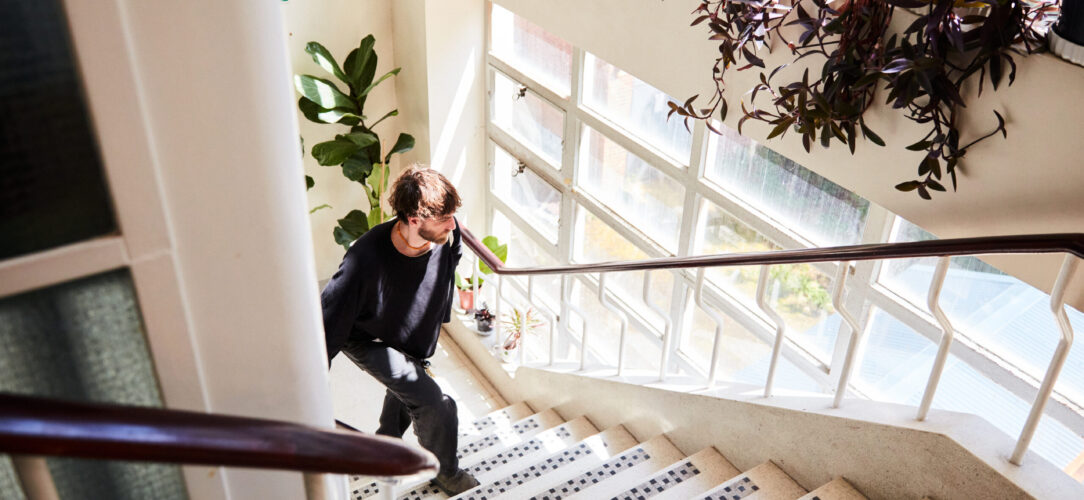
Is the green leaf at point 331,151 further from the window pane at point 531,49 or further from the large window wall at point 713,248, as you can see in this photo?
the window pane at point 531,49

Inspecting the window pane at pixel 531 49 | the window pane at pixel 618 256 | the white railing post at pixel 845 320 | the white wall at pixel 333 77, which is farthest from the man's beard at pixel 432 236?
the white wall at pixel 333 77

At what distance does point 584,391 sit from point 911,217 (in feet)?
5.98

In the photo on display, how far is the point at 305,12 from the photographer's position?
565cm

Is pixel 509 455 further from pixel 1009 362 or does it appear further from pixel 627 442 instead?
pixel 1009 362

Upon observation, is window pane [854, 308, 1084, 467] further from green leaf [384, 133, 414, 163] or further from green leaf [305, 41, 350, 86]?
green leaf [305, 41, 350, 86]

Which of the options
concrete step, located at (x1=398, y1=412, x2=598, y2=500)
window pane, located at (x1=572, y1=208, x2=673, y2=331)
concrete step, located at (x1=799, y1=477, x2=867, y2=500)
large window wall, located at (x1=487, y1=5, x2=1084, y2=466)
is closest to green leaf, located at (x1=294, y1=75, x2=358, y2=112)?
large window wall, located at (x1=487, y1=5, x2=1084, y2=466)

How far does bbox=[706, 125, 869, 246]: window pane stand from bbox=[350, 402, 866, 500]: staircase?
124 centimetres

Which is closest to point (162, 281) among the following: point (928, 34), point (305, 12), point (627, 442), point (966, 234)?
point (928, 34)

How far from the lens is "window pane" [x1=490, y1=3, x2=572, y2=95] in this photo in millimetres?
5297

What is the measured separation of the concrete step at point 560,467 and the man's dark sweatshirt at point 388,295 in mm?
616

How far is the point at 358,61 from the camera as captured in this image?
5.68m

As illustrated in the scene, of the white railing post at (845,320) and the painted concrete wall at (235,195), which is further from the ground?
the painted concrete wall at (235,195)

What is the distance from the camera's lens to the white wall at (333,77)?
18.7 ft

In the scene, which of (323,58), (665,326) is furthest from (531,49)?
(665,326)
